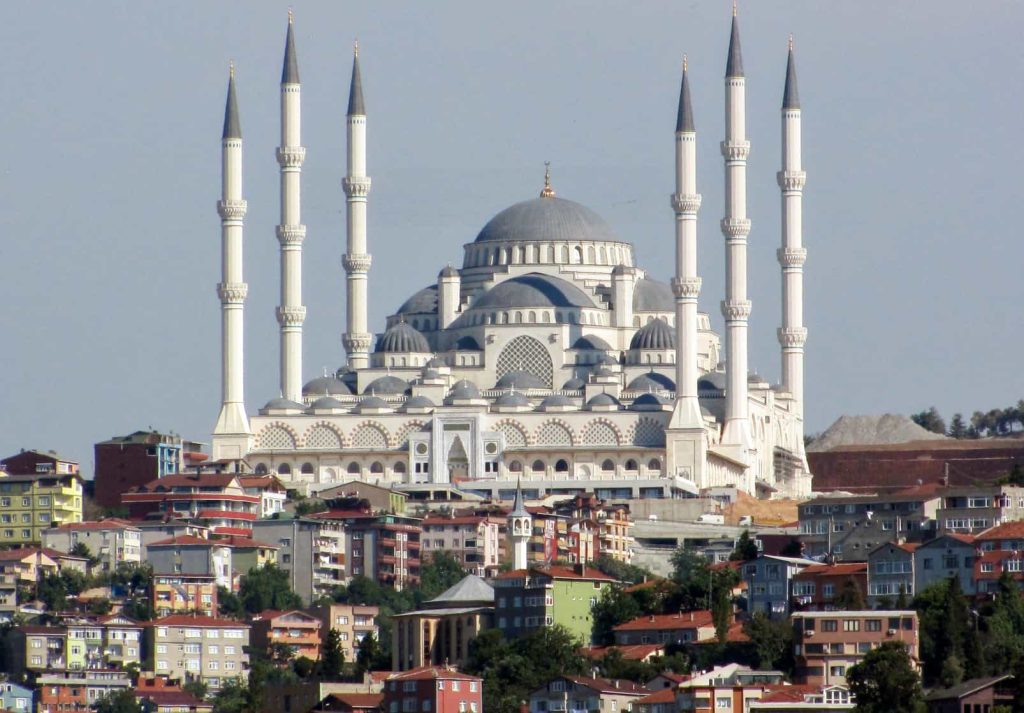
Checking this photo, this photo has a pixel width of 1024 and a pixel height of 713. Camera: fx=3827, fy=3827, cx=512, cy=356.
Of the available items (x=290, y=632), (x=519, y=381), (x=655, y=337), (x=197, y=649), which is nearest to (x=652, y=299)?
(x=655, y=337)

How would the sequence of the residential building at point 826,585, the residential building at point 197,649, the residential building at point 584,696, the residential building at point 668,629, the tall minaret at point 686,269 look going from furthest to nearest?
the tall minaret at point 686,269 → the residential building at point 197,649 → the residential building at point 826,585 → the residential building at point 668,629 → the residential building at point 584,696

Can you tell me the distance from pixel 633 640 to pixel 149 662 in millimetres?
8023

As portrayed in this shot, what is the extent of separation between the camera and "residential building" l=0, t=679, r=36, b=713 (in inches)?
2127

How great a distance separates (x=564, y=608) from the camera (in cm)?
5481

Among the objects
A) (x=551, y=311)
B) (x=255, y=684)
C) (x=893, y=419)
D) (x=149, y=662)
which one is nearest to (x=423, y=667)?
(x=255, y=684)

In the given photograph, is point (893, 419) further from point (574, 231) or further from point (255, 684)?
point (255, 684)

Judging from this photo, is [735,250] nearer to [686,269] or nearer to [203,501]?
[686,269]

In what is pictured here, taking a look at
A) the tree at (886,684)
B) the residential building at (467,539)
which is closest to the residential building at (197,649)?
the residential building at (467,539)

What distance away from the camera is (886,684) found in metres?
46.2

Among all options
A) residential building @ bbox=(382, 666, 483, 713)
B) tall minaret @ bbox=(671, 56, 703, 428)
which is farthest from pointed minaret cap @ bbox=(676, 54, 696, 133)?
residential building @ bbox=(382, 666, 483, 713)

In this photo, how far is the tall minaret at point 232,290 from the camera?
72688 mm

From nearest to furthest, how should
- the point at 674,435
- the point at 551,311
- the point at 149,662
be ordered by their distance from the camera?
the point at 149,662 < the point at 674,435 < the point at 551,311

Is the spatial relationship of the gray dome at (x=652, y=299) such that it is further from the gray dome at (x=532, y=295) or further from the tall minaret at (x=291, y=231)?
the tall minaret at (x=291, y=231)

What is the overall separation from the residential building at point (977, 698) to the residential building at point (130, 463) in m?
27.2
